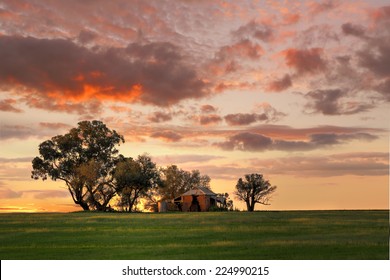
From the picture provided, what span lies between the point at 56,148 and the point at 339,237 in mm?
83320

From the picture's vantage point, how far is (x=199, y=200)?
391 ft

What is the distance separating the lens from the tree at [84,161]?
108925 mm

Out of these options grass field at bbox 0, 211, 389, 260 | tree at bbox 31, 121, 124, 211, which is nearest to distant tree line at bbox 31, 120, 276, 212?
tree at bbox 31, 121, 124, 211

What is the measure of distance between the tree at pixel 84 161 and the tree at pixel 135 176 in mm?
3028

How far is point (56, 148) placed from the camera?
11150cm

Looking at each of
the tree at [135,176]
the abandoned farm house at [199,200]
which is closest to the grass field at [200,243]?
the tree at [135,176]

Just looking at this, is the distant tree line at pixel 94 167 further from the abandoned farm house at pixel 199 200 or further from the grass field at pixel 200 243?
the grass field at pixel 200 243

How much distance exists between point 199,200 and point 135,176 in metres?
16.9

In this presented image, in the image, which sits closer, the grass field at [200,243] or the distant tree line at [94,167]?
the grass field at [200,243]

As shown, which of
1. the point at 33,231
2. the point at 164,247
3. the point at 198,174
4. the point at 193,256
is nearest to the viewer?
the point at 193,256

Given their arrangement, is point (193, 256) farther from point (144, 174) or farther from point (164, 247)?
point (144, 174)

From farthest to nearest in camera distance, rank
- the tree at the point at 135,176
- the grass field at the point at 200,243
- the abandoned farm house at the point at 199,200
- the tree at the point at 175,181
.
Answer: the tree at the point at 175,181 < the abandoned farm house at the point at 199,200 < the tree at the point at 135,176 < the grass field at the point at 200,243

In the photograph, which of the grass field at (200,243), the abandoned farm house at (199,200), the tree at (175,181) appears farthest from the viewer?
the tree at (175,181)
